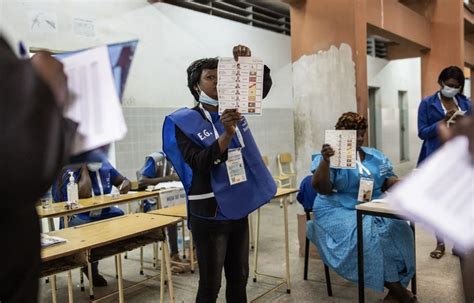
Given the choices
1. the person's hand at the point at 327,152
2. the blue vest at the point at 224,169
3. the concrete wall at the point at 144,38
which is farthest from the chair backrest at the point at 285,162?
the blue vest at the point at 224,169

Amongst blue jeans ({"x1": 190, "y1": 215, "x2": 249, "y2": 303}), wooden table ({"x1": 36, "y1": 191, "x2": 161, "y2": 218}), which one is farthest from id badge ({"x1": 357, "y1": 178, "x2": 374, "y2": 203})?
wooden table ({"x1": 36, "y1": 191, "x2": 161, "y2": 218})

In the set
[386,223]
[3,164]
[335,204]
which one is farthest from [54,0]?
[3,164]

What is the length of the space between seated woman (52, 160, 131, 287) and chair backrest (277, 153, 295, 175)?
404cm

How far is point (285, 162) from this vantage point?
8.00 metres

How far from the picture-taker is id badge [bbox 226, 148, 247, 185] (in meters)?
1.96

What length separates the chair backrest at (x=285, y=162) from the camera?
7.82m

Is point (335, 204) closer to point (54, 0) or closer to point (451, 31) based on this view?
point (54, 0)

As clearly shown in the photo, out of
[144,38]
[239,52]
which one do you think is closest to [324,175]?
[239,52]

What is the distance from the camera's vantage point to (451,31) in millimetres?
6336

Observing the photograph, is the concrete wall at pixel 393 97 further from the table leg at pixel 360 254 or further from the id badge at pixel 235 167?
the id badge at pixel 235 167

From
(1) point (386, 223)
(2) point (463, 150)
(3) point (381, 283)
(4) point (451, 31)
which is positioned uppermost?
(4) point (451, 31)

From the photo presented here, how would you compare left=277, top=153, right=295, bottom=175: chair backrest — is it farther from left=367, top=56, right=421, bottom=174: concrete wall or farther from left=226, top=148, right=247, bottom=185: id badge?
left=226, top=148, right=247, bottom=185: id badge

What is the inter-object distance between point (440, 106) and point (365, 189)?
1.40m

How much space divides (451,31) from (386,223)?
15.4 feet
